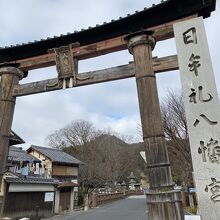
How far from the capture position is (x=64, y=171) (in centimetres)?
3406

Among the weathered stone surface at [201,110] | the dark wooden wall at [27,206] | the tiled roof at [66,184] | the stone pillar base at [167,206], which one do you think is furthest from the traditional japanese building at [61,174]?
the weathered stone surface at [201,110]

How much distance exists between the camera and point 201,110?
4.85 metres

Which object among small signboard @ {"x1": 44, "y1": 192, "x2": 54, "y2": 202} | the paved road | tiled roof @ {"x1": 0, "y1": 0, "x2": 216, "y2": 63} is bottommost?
the paved road

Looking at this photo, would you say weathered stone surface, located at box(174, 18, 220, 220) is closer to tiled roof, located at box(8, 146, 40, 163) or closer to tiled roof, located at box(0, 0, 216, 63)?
tiled roof, located at box(0, 0, 216, 63)

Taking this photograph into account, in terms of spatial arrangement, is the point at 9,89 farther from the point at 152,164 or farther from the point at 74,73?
the point at 152,164

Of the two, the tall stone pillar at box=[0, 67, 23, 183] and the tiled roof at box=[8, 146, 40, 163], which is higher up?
the tiled roof at box=[8, 146, 40, 163]

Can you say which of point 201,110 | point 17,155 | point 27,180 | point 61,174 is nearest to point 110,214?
point 27,180

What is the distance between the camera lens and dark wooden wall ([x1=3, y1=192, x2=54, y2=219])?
21688mm

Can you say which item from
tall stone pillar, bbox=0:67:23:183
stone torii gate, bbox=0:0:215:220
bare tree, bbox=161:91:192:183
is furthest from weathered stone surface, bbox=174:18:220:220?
bare tree, bbox=161:91:192:183

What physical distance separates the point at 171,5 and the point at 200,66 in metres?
1.87

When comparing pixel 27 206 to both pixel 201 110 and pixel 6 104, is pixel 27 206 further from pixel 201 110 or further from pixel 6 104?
pixel 201 110

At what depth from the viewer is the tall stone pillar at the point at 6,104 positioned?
686cm

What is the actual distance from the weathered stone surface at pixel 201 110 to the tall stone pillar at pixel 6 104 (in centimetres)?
461

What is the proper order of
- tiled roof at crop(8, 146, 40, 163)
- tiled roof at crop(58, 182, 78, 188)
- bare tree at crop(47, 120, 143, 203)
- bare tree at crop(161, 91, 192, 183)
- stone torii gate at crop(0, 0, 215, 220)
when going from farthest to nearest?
bare tree at crop(47, 120, 143, 203), tiled roof at crop(58, 182, 78, 188), tiled roof at crop(8, 146, 40, 163), bare tree at crop(161, 91, 192, 183), stone torii gate at crop(0, 0, 215, 220)
